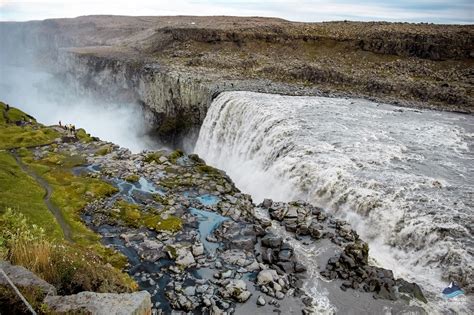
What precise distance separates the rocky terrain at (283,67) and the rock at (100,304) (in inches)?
1623

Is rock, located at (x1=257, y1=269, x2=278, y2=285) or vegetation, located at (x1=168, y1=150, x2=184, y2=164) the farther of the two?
vegetation, located at (x1=168, y1=150, x2=184, y2=164)

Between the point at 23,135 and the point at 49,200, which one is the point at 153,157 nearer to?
the point at 49,200

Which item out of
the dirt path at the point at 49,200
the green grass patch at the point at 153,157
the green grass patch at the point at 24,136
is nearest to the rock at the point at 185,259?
the dirt path at the point at 49,200

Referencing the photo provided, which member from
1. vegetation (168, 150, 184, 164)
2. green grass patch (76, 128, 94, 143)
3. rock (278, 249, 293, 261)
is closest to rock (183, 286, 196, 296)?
rock (278, 249, 293, 261)

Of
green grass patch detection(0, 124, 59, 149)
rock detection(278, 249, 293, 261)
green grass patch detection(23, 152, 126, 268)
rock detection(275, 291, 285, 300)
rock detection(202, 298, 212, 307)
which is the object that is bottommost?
rock detection(275, 291, 285, 300)

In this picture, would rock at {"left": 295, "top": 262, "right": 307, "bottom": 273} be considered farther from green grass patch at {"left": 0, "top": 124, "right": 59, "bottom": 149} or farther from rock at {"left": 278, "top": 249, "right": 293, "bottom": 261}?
green grass patch at {"left": 0, "top": 124, "right": 59, "bottom": 149}

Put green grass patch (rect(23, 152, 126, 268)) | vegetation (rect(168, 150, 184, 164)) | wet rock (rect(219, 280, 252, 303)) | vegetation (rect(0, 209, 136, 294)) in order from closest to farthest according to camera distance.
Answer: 1. vegetation (rect(0, 209, 136, 294))
2. wet rock (rect(219, 280, 252, 303))
3. green grass patch (rect(23, 152, 126, 268))
4. vegetation (rect(168, 150, 184, 164))

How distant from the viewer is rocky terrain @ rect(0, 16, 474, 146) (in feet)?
166

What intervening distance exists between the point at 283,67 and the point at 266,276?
4823cm

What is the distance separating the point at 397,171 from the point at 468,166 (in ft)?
18.0

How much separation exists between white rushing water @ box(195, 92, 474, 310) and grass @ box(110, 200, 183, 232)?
323 inches

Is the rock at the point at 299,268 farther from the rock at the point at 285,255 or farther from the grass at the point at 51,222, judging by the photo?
the grass at the point at 51,222

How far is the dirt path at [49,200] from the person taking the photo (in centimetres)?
2250

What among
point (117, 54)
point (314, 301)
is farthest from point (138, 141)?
point (314, 301)
